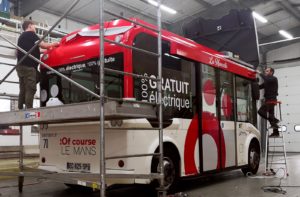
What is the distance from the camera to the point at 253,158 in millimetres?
9266

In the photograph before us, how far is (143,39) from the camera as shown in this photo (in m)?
5.99

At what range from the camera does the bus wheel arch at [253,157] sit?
910cm

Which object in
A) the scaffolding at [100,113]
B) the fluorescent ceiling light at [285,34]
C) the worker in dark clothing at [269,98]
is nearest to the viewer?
the scaffolding at [100,113]

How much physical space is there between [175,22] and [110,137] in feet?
40.8

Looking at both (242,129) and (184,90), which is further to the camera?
(242,129)

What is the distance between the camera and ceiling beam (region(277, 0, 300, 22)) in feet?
55.6

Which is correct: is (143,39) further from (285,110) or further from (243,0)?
(285,110)

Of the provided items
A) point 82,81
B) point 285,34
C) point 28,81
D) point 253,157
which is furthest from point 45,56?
point 285,34

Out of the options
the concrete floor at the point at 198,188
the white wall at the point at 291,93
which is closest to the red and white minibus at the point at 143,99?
the concrete floor at the point at 198,188

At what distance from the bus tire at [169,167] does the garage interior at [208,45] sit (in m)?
0.24

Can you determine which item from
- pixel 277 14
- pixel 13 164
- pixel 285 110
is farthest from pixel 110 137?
pixel 285 110

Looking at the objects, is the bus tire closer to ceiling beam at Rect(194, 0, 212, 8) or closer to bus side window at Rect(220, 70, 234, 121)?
bus side window at Rect(220, 70, 234, 121)

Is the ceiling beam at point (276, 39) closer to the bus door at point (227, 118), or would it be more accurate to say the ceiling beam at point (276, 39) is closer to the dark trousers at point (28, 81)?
the bus door at point (227, 118)

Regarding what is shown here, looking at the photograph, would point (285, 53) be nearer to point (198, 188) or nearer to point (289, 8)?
point (289, 8)
